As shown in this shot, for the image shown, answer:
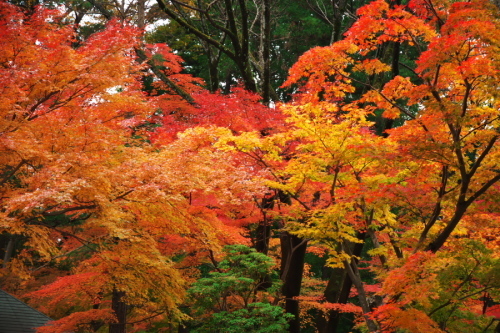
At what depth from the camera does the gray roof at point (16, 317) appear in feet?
29.0

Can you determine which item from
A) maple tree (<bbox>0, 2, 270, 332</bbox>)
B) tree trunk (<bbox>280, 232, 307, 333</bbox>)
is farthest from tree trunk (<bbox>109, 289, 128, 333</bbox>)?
A: tree trunk (<bbox>280, 232, 307, 333</bbox>)

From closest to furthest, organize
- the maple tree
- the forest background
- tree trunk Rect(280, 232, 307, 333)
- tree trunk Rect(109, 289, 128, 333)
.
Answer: the forest background, the maple tree, tree trunk Rect(280, 232, 307, 333), tree trunk Rect(109, 289, 128, 333)

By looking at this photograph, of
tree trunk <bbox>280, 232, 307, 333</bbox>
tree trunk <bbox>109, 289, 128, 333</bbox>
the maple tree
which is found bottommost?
tree trunk <bbox>109, 289, 128, 333</bbox>

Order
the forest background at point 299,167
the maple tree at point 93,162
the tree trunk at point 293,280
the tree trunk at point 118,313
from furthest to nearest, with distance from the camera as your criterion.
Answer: the tree trunk at point 118,313 < the tree trunk at point 293,280 < the maple tree at point 93,162 < the forest background at point 299,167

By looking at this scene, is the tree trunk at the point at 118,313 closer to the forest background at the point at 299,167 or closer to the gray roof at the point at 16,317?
the forest background at the point at 299,167

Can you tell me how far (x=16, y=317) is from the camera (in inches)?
362

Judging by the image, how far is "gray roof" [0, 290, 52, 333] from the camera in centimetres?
885

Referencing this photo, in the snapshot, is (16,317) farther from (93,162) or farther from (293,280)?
(293,280)

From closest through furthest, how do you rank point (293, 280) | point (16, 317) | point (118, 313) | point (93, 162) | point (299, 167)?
point (93, 162) < point (299, 167) < point (16, 317) < point (293, 280) < point (118, 313)

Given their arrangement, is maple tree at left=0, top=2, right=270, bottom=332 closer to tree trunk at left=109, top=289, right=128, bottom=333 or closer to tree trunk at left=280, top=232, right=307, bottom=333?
tree trunk at left=109, top=289, right=128, bottom=333

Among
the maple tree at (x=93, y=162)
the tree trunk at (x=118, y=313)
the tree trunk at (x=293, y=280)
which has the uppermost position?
the maple tree at (x=93, y=162)

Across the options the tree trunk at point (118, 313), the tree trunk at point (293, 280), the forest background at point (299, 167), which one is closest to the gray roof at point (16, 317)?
the forest background at point (299, 167)

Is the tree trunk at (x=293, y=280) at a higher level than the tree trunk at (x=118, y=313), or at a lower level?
higher

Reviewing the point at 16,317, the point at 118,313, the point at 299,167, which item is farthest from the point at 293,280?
the point at 16,317
